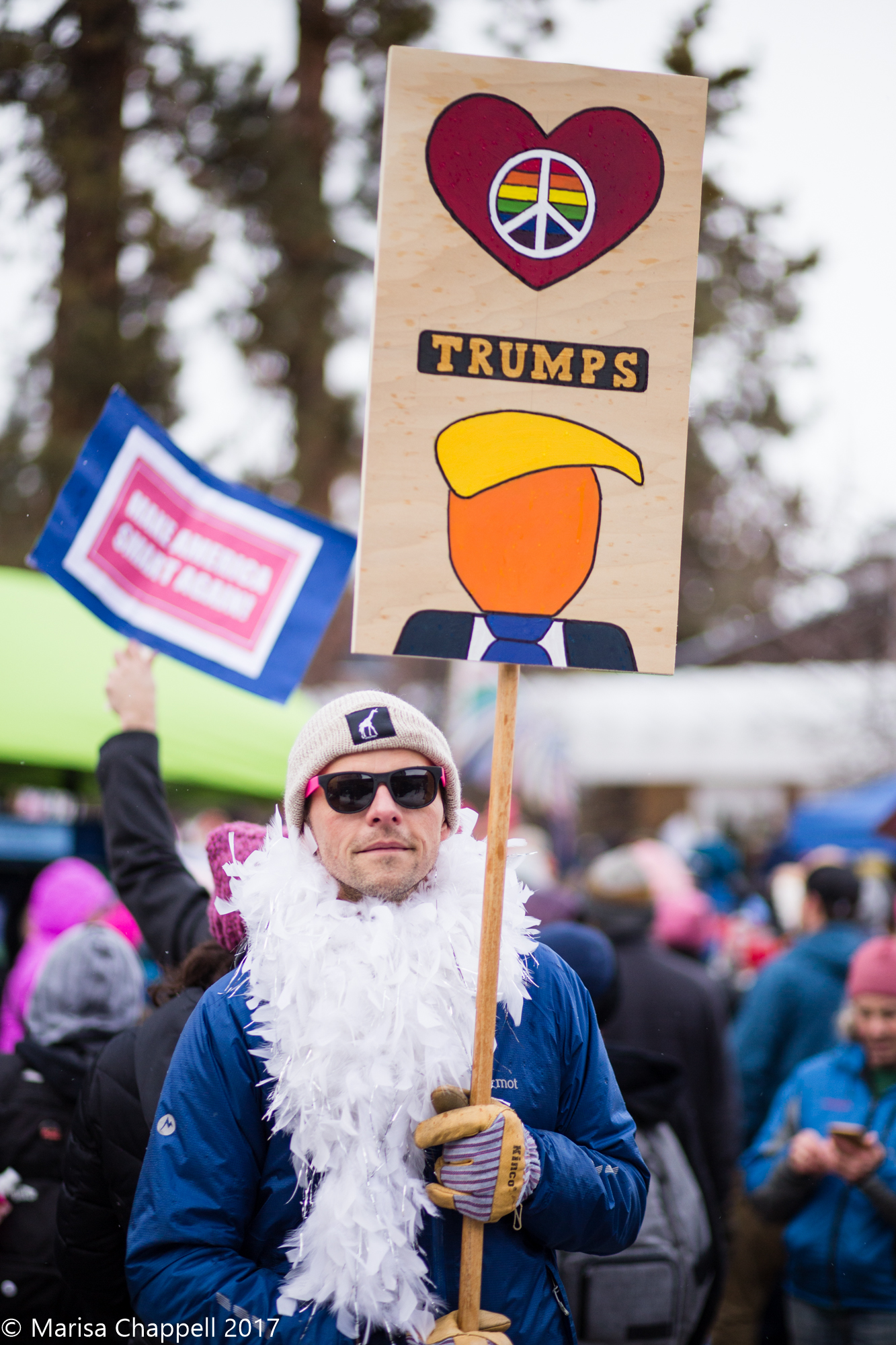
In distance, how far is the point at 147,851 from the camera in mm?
3002

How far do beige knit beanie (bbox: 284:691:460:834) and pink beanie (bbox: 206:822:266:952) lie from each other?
27 cm

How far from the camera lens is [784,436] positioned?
11.0 m

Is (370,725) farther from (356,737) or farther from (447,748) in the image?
(447,748)

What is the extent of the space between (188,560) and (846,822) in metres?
8.62

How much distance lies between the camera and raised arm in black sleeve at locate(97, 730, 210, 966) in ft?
9.43

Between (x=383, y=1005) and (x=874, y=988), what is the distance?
1979mm

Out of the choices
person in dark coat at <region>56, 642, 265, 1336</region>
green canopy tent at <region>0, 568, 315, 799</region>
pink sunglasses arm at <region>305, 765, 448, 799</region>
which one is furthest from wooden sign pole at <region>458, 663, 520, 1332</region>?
green canopy tent at <region>0, 568, 315, 799</region>

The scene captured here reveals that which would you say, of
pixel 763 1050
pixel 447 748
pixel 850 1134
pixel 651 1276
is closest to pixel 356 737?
pixel 447 748

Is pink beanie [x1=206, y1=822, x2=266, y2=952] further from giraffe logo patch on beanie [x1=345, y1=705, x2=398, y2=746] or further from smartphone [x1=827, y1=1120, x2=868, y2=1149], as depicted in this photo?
smartphone [x1=827, y1=1120, x2=868, y2=1149]

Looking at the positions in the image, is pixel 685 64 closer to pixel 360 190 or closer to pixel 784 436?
pixel 360 190

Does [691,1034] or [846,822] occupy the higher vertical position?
[846,822]

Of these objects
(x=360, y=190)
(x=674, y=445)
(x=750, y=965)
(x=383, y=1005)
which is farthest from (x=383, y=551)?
(x=360, y=190)

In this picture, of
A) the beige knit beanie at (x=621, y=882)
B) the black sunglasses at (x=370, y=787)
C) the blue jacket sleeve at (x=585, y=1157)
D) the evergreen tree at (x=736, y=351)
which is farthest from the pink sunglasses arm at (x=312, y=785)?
the evergreen tree at (x=736, y=351)

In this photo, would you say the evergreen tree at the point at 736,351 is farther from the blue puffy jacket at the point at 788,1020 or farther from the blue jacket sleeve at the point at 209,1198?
the blue jacket sleeve at the point at 209,1198
